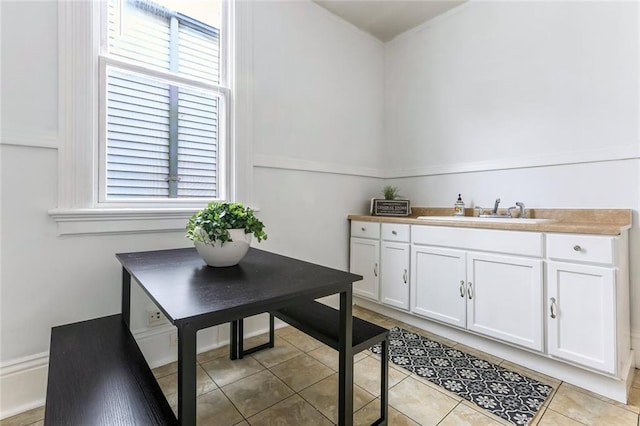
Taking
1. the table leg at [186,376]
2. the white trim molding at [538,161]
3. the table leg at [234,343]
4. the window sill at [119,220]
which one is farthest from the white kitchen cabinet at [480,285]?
the table leg at [186,376]

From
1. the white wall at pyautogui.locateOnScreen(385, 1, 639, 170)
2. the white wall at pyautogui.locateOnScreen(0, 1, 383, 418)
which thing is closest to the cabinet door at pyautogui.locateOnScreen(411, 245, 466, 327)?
the white wall at pyautogui.locateOnScreen(0, 1, 383, 418)

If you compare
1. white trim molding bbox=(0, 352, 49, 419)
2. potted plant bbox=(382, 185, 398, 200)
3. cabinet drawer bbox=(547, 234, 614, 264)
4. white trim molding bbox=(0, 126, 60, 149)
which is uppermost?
white trim molding bbox=(0, 126, 60, 149)

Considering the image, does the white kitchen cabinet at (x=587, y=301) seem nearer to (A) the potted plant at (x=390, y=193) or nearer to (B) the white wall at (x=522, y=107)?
(B) the white wall at (x=522, y=107)

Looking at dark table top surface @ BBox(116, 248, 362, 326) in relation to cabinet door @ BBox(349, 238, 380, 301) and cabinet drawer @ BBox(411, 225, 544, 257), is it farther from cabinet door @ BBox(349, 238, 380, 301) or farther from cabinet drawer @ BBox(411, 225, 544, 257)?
cabinet door @ BBox(349, 238, 380, 301)

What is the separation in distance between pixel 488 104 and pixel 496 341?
6.13 ft

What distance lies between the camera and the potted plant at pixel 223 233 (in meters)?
1.37

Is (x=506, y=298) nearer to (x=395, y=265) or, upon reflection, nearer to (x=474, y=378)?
(x=474, y=378)

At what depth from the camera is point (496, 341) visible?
6.68 ft

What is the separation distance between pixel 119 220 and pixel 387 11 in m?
2.82

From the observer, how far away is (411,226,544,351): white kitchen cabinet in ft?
6.00

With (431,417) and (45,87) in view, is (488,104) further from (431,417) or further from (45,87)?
(45,87)

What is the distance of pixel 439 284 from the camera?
2.28 meters

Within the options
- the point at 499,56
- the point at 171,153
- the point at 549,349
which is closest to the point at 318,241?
the point at 171,153

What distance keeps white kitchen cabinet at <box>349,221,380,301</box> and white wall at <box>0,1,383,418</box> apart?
0.36 ft
